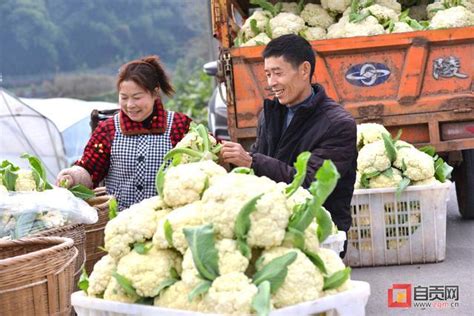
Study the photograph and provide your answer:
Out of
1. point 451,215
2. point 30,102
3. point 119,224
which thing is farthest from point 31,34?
point 119,224

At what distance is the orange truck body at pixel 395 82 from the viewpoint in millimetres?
7594

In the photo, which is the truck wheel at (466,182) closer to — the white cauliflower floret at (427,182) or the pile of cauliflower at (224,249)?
the white cauliflower floret at (427,182)

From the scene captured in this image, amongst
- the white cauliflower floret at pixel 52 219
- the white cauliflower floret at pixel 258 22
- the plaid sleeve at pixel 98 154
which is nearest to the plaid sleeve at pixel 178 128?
the plaid sleeve at pixel 98 154

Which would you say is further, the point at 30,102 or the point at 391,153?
the point at 30,102

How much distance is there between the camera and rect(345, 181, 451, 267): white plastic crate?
6934 millimetres

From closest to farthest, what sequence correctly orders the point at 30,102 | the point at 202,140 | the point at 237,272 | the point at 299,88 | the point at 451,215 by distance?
1. the point at 237,272
2. the point at 202,140
3. the point at 299,88
4. the point at 451,215
5. the point at 30,102

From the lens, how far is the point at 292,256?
3309mm

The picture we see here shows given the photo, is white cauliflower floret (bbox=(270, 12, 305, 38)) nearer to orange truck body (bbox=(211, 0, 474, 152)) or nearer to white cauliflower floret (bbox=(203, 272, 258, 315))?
orange truck body (bbox=(211, 0, 474, 152))

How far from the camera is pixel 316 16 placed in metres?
8.73

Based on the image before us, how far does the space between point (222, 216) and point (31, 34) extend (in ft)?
36.5

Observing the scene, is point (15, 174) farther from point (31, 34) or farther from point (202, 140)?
point (31, 34)

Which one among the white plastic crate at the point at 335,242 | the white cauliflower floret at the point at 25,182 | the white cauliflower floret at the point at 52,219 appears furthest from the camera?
the white cauliflower floret at the point at 25,182

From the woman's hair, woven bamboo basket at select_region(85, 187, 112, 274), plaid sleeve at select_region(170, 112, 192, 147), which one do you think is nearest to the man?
plaid sleeve at select_region(170, 112, 192, 147)

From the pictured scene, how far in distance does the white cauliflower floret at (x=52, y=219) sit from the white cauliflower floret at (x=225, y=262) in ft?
6.71
